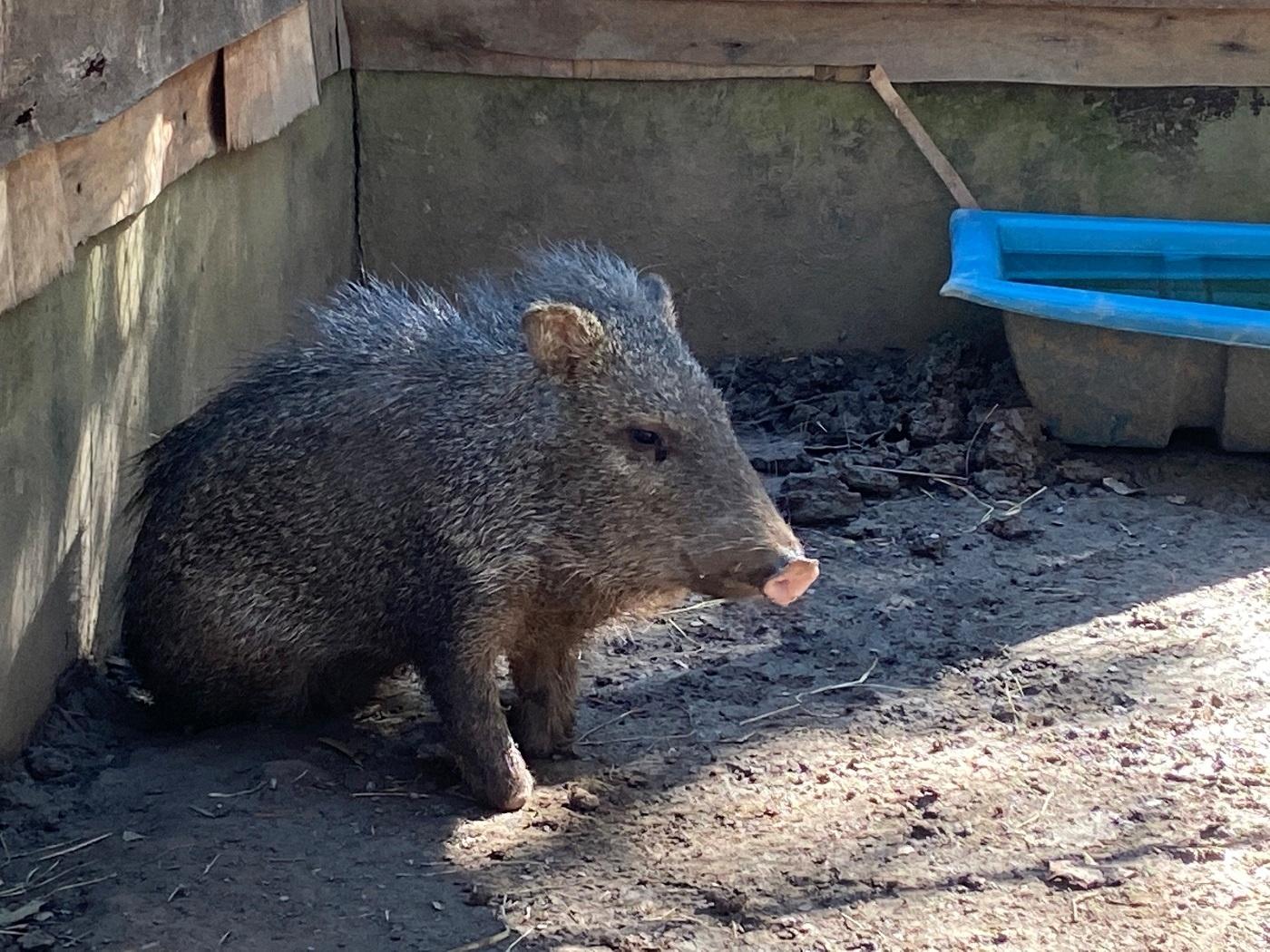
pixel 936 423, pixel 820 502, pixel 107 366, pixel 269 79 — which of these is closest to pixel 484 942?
pixel 107 366

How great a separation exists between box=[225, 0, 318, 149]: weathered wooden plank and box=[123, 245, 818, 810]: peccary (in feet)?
3.81

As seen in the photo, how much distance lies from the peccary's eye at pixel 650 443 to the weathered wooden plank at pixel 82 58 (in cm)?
134

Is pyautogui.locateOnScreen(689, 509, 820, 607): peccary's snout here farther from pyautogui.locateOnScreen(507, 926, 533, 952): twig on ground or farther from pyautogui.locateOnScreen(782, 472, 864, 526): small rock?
pyautogui.locateOnScreen(782, 472, 864, 526): small rock

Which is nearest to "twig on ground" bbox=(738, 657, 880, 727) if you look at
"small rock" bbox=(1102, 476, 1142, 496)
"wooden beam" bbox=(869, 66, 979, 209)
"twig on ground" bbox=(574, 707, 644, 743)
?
"twig on ground" bbox=(574, 707, 644, 743)

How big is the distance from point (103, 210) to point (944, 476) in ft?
10.2

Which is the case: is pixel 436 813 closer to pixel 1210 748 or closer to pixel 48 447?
pixel 48 447

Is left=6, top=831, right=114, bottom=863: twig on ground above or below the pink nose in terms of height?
below

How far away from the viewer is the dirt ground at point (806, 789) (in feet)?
10.6

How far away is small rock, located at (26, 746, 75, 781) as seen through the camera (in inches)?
145

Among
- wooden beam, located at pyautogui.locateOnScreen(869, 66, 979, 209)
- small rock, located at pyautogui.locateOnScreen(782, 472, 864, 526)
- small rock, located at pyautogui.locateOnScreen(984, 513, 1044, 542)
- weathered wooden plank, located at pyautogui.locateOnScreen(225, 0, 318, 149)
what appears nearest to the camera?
weathered wooden plank, located at pyautogui.locateOnScreen(225, 0, 318, 149)

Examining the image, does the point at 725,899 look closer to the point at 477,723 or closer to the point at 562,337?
the point at 477,723

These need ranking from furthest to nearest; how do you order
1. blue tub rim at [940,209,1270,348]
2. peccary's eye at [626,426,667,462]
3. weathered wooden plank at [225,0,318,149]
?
1. blue tub rim at [940,209,1270,348]
2. weathered wooden plank at [225,0,318,149]
3. peccary's eye at [626,426,667,462]

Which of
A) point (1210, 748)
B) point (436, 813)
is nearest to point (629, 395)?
point (436, 813)

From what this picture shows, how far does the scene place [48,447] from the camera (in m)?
3.81
